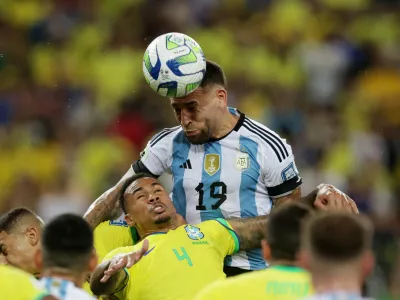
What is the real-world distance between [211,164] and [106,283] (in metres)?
1.44

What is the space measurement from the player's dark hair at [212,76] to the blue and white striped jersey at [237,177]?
1.20 ft

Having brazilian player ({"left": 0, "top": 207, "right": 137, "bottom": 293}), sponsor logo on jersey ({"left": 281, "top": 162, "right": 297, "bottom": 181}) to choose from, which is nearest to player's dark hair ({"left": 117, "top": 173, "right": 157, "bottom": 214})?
brazilian player ({"left": 0, "top": 207, "right": 137, "bottom": 293})

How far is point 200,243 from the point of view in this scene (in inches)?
293

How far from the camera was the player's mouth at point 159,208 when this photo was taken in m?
7.73

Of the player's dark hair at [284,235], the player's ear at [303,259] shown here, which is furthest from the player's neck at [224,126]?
Answer: the player's ear at [303,259]

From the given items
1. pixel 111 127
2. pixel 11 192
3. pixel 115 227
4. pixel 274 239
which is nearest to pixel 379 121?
pixel 111 127

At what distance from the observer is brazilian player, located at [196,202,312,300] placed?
510cm

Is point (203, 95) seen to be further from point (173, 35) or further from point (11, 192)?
point (11, 192)

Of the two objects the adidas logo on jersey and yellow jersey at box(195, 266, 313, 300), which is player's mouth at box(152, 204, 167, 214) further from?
yellow jersey at box(195, 266, 313, 300)

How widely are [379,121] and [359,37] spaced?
172 centimetres

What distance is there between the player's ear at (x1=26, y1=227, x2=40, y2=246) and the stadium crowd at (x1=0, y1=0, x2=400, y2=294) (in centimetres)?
637

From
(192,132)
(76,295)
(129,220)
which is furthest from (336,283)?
A: (129,220)

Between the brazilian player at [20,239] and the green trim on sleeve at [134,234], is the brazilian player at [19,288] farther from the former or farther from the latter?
the green trim on sleeve at [134,234]

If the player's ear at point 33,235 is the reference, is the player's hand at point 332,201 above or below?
below
